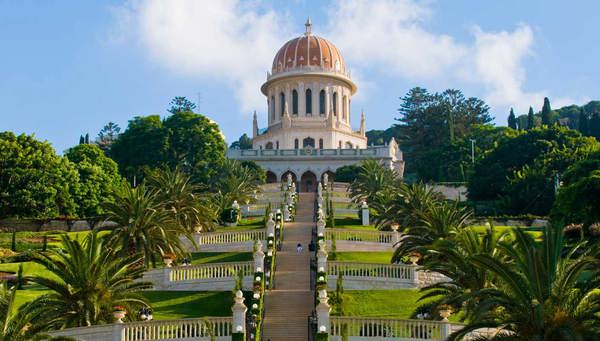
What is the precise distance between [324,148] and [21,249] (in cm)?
5229

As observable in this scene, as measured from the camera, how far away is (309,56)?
9650 cm

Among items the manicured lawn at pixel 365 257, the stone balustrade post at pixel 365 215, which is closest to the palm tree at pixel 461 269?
the manicured lawn at pixel 365 257

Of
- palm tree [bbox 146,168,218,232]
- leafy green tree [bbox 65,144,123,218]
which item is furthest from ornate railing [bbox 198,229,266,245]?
leafy green tree [bbox 65,144,123,218]

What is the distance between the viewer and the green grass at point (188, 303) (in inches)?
1064

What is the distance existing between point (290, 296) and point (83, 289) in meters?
7.77

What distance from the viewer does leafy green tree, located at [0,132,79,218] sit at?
50656 millimetres

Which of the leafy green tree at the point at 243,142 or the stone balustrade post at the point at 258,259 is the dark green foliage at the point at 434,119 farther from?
the stone balustrade post at the point at 258,259

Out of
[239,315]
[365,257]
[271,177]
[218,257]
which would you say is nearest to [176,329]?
[239,315]

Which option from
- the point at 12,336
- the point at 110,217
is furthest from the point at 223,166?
the point at 12,336

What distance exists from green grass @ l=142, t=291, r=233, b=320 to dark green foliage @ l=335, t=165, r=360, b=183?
151 feet

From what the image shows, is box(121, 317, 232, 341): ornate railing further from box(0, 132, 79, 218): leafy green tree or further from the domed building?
the domed building

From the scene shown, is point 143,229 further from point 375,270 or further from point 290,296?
point 375,270

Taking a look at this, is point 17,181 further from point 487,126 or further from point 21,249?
point 487,126

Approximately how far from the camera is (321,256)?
2973 centimetres
